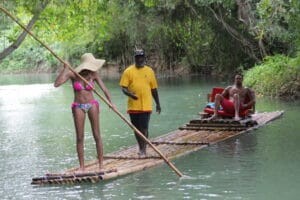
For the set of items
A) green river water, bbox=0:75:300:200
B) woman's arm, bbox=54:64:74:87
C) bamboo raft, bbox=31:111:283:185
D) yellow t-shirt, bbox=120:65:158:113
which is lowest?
green river water, bbox=0:75:300:200

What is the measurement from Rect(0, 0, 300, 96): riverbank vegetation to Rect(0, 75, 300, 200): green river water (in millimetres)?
1961

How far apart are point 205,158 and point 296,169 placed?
1.52 meters

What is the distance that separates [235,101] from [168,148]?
2.33m

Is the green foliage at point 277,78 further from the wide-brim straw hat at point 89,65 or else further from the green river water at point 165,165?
the wide-brim straw hat at point 89,65

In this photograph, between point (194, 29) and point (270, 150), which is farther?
point (194, 29)

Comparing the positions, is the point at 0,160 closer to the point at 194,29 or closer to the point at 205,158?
the point at 205,158

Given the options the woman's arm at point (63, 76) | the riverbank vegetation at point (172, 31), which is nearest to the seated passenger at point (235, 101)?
the riverbank vegetation at point (172, 31)

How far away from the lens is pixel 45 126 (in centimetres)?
1543

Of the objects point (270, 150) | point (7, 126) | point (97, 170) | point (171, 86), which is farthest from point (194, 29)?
point (97, 170)

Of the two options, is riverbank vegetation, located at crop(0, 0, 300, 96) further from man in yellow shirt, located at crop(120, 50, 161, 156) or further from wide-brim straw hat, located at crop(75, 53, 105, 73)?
wide-brim straw hat, located at crop(75, 53, 105, 73)

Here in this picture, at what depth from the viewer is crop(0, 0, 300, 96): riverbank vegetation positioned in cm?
1290

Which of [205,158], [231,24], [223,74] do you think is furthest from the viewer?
[223,74]

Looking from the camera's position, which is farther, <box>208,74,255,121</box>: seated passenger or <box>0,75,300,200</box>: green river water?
<box>208,74,255,121</box>: seated passenger

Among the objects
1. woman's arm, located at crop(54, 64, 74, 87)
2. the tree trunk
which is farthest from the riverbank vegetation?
woman's arm, located at crop(54, 64, 74, 87)
